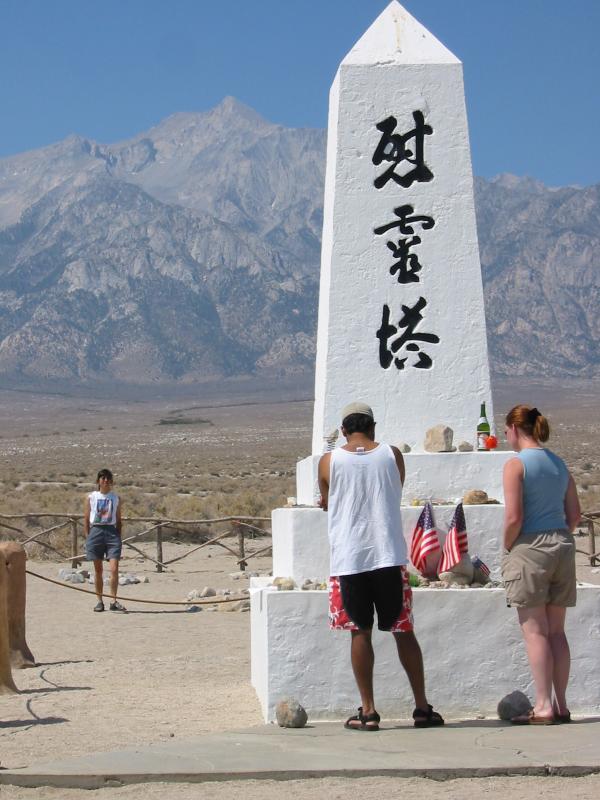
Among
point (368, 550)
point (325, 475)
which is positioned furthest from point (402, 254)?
point (368, 550)

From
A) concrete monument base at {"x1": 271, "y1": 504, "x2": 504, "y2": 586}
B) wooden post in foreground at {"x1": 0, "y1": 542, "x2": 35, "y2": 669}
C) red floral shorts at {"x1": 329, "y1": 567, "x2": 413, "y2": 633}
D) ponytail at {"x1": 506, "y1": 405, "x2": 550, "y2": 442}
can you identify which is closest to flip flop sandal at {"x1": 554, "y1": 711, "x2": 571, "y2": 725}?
red floral shorts at {"x1": 329, "y1": 567, "x2": 413, "y2": 633}

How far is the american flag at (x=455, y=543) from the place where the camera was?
324 inches

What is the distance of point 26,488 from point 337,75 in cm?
3304

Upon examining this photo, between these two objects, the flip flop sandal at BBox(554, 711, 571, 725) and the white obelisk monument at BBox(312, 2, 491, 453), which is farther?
the white obelisk monument at BBox(312, 2, 491, 453)

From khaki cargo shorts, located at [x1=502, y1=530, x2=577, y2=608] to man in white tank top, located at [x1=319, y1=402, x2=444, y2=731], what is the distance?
1.83 feet

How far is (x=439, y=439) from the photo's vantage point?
29.2 ft

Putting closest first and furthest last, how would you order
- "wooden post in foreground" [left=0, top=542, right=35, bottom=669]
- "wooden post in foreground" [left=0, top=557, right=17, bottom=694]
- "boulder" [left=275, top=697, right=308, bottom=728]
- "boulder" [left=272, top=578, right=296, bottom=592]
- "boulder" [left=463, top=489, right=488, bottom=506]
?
"boulder" [left=275, top=697, right=308, bottom=728], "boulder" [left=272, top=578, right=296, bottom=592], "boulder" [left=463, top=489, right=488, bottom=506], "wooden post in foreground" [left=0, top=557, right=17, bottom=694], "wooden post in foreground" [left=0, top=542, right=35, bottom=669]

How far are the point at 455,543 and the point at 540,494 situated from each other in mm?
1246

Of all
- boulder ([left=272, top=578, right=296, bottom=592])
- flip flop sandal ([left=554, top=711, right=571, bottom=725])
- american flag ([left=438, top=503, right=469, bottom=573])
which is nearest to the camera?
flip flop sandal ([left=554, top=711, right=571, bottom=725])

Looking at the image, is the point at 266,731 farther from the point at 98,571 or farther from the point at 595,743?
the point at 98,571

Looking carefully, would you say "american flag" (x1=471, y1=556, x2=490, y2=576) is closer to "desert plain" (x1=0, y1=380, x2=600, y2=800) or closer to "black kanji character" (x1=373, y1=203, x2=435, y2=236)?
"desert plain" (x1=0, y1=380, x2=600, y2=800)

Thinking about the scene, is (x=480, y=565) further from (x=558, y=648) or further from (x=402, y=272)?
(x=402, y=272)

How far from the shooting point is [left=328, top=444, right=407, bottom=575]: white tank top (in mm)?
7043

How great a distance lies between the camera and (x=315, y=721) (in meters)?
7.88
